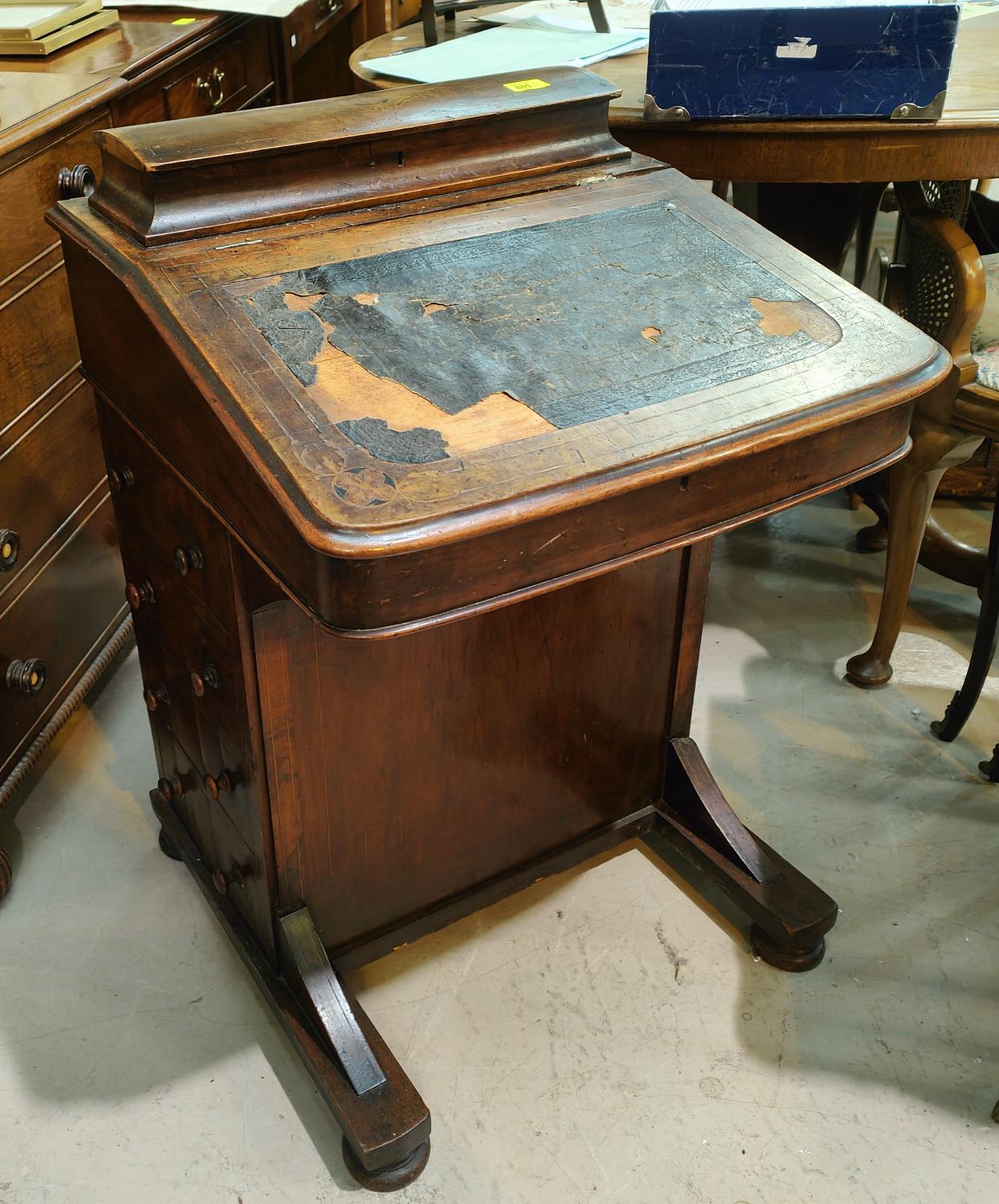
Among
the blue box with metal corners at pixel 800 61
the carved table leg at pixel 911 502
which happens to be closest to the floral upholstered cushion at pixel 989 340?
the carved table leg at pixel 911 502

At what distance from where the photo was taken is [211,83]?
7.89ft

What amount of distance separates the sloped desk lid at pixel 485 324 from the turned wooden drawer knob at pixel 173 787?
0.87 metres

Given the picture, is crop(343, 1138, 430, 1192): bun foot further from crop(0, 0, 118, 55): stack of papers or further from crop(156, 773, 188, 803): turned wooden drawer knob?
crop(0, 0, 118, 55): stack of papers

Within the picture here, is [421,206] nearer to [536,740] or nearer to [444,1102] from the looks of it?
[536,740]

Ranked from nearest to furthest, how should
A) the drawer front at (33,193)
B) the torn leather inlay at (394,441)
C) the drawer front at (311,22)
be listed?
the torn leather inlay at (394,441)
the drawer front at (33,193)
the drawer front at (311,22)

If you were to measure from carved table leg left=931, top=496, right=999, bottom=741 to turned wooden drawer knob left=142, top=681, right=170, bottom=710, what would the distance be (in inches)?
55.3

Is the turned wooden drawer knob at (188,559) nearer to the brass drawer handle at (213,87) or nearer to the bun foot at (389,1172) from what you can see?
the bun foot at (389,1172)

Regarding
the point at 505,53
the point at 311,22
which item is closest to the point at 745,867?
the point at 505,53

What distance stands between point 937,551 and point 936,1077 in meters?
1.23

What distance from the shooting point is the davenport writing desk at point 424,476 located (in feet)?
3.63

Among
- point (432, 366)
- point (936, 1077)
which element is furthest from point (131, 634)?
point (936, 1077)

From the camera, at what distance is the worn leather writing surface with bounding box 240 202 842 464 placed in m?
1.17

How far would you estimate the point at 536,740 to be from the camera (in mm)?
1793

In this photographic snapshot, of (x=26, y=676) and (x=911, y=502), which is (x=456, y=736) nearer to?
(x=26, y=676)
